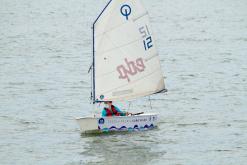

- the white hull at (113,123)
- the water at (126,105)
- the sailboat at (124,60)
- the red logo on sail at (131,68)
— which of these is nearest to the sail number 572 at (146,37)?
the sailboat at (124,60)

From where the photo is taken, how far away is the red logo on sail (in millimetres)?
47812

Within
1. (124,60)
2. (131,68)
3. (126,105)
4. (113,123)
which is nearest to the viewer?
(113,123)

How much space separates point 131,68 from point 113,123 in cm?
396

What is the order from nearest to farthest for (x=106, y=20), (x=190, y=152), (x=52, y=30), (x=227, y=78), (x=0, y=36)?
(x=190, y=152), (x=106, y=20), (x=227, y=78), (x=0, y=36), (x=52, y=30)

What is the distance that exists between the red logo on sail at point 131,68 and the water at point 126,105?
3.43 m

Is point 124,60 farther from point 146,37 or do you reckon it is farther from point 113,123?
point 113,123

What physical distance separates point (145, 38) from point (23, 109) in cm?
1023

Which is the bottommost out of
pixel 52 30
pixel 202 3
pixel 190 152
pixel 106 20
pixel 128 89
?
pixel 190 152

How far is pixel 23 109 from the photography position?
54.0 meters

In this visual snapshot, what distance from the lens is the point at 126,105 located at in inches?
2192

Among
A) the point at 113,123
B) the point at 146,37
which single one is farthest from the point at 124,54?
the point at 113,123

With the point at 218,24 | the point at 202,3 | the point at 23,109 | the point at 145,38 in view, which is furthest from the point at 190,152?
the point at 202,3

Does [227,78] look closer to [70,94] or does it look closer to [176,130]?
[70,94]

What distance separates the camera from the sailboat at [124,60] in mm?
46906
